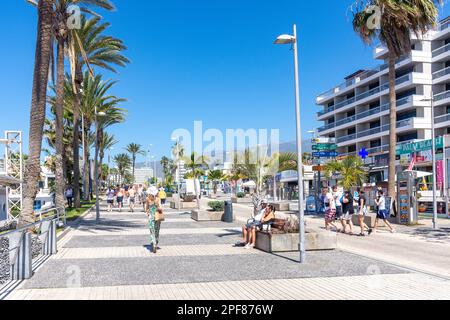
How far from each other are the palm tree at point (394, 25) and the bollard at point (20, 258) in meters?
16.8

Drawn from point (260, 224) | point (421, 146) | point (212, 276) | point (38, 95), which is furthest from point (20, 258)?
point (421, 146)

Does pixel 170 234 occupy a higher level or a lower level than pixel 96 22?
lower

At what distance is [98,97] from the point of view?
3959 cm

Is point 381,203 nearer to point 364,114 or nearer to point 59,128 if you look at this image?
point 59,128

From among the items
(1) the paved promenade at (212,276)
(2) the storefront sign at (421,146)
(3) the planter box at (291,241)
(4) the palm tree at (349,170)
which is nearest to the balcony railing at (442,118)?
(2) the storefront sign at (421,146)

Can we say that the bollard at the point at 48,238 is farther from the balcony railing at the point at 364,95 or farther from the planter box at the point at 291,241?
the balcony railing at the point at 364,95

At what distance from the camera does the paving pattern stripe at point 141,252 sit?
36.4ft

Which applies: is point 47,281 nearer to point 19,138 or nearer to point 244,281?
point 244,281

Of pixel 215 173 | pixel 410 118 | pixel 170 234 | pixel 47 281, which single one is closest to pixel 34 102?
pixel 170 234

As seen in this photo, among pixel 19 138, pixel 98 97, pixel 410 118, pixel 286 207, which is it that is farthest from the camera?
pixel 410 118

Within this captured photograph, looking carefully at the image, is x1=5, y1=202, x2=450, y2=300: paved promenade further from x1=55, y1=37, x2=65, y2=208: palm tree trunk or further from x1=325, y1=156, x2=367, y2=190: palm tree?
x1=325, y1=156, x2=367, y2=190: palm tree

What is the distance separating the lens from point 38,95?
14133 millimetres

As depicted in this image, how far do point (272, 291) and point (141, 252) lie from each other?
5.31m
